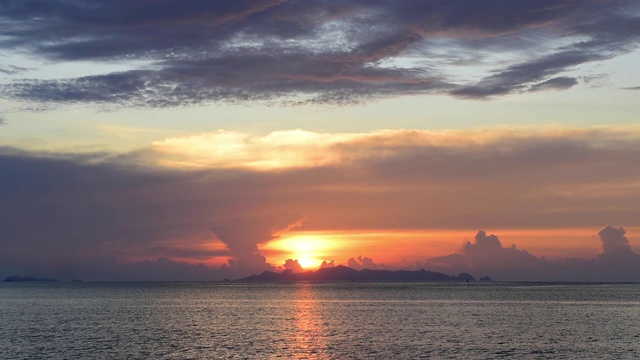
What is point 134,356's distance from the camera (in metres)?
89.9

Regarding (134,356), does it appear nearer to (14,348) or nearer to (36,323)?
(14,348)

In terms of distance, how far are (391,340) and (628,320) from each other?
66315 millimetres

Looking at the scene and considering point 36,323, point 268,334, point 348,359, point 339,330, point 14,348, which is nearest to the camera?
point 348,359

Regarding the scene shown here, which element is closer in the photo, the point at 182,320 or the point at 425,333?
the point at 425,333

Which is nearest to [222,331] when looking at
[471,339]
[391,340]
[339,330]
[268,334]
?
[268,334]

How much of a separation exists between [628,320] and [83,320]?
107580 mm

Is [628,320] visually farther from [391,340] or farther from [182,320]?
[182,320]

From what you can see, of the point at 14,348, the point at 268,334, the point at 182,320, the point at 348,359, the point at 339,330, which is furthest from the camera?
the point at 182,320

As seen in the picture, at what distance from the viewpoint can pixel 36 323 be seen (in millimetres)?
139875

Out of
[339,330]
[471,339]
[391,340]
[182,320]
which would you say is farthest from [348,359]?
[182,320]

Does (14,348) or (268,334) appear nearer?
(14,348)

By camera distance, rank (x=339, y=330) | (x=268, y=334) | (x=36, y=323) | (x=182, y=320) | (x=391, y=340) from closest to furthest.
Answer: (x=391, y=340)
(x=268, y=334)
(x=339, y=330)
(x=36, y=323)
(x=182, y=320)

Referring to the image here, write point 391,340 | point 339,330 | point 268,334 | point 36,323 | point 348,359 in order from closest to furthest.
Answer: point 348,359
point 391,340
point 268,334
point 339,330
point 36,323

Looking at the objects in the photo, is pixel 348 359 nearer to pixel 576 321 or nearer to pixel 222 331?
pixel 222 331
